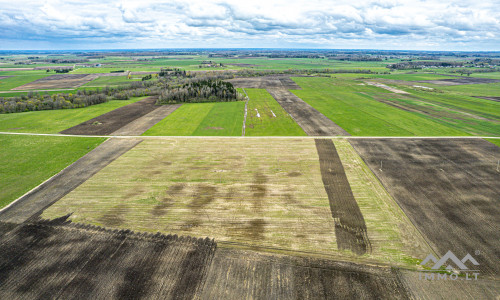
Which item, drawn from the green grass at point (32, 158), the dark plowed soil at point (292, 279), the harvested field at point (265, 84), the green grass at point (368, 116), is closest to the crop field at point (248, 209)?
the dark plowed soil at point (292, 279)

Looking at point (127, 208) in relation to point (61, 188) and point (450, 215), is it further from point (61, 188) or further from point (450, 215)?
point (450, 215)

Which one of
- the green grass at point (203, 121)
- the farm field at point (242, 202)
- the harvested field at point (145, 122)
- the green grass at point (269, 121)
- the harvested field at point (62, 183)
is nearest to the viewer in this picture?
the farm field at point (242, 202)

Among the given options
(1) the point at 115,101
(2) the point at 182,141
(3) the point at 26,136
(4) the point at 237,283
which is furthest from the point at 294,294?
(1) the point at 115,101

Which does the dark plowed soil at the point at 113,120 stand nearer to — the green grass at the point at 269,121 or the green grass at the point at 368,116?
the green grass at the point at 269,121

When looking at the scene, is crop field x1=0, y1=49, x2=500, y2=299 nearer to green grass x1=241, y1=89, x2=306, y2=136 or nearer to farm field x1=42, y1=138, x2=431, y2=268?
farm field x1=42, y1=138, x2=431, y2=268

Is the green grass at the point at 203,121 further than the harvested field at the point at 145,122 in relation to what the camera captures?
No

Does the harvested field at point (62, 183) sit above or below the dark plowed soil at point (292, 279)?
above
